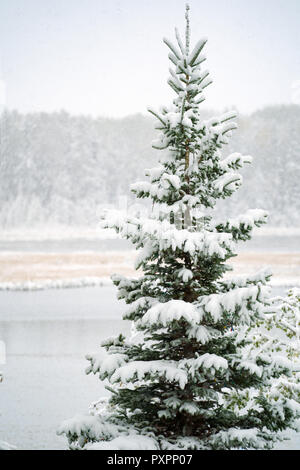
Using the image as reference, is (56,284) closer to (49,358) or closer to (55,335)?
(55,335)

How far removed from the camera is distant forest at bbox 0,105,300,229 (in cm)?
5688

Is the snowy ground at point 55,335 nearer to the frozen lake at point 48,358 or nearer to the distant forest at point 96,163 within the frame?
the frozen lake at point 48,358

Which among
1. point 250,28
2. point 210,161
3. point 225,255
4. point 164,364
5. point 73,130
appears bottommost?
point 164,364

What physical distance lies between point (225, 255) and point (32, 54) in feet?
245

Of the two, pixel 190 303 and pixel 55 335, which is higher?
pixel 190 303

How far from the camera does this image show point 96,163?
66250 millimetres

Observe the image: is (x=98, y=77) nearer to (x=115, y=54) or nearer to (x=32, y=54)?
(x=115, y=54)

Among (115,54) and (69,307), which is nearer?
(69,307)

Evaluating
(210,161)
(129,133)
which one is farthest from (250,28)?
(210,161)

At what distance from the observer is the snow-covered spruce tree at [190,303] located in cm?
477

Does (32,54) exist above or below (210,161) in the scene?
above

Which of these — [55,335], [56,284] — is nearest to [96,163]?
[56,284]

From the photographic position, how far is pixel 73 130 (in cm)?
7094

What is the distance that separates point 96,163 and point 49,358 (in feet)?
174
